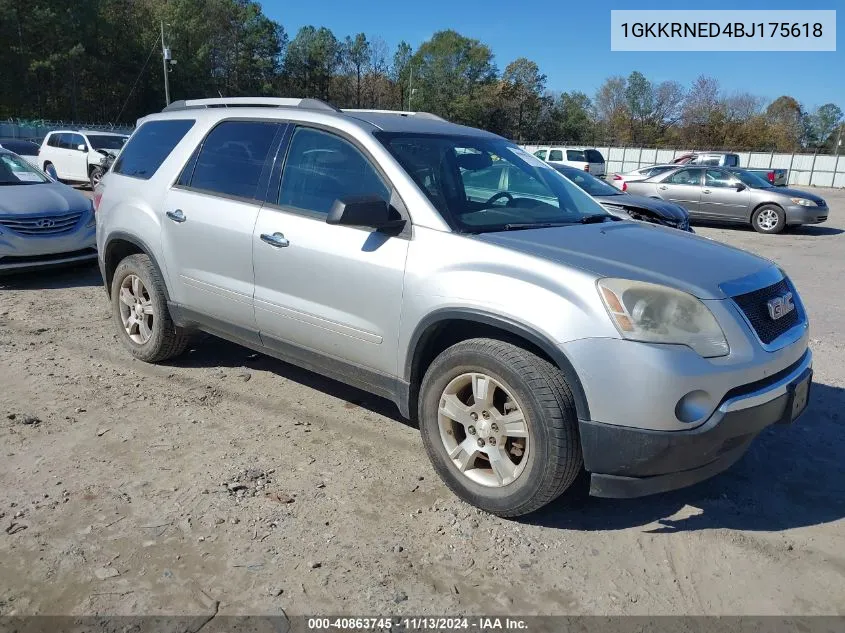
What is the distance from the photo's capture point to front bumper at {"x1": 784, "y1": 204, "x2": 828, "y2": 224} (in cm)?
1505

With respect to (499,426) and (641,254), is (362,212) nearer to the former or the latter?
(499,426)

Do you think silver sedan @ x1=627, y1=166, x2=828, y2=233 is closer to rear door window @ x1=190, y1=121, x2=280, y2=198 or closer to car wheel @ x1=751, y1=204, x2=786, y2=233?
car wheel @ x1=751, y1=204, x2=786, y2=233

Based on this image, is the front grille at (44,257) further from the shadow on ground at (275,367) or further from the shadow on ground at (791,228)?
the shadow on ground at (791,228)

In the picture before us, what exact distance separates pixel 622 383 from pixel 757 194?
14991mm

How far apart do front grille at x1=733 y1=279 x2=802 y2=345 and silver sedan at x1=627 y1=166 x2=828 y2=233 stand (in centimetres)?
1384

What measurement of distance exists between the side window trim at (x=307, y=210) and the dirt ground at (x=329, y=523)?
4.39 feet

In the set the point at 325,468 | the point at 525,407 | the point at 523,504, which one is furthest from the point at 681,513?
the point at 325,468

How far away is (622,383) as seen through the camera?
8.63 ft

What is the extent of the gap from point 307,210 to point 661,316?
2.05 meters

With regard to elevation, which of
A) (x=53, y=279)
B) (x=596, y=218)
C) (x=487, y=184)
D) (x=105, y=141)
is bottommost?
(x=53, y=279)

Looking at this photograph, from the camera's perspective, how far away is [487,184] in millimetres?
3904

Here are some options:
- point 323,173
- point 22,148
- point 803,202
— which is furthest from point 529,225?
point 22,148

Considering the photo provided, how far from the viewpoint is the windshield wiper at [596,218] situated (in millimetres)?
3796

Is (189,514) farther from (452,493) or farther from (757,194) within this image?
(757,194)
